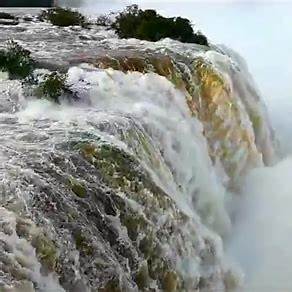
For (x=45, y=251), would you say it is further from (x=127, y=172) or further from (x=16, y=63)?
(x=16, y=63)

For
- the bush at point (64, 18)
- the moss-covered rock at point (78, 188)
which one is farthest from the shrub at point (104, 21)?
the moss-covered rock at point (78, 188)

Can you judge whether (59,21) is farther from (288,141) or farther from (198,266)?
(198,266)

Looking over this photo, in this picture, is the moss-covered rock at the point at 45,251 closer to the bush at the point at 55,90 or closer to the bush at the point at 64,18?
the bush at the point at 55,90

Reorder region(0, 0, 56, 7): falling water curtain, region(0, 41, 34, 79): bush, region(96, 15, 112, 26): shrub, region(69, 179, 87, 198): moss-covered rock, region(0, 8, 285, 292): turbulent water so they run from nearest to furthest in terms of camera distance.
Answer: region(0, 8, 285, 292): turbulent water, region(69, 179, 87, 198): moss-covered rock, region(0, 41, 34, 79): bush, region(96, 15, 112, 26): shrub, region(0, 0, 56, 7): falling water curtain

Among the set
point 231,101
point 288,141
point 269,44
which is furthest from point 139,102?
point 269,44

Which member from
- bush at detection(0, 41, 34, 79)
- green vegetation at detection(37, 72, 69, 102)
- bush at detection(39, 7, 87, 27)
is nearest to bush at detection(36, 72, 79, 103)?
green vegetation at detection(37, 72, 69, 102)

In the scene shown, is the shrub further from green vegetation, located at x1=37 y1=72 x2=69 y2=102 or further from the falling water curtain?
the falling water curtain
